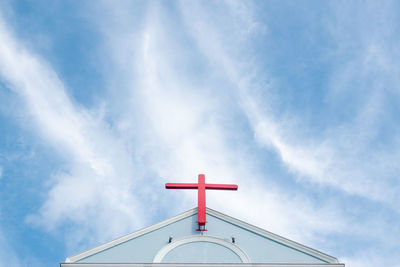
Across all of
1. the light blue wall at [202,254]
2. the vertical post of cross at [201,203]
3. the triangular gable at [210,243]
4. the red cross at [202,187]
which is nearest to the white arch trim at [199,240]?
the triangular gable at [210,243]

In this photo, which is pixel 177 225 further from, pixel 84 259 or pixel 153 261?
pixel 84 259

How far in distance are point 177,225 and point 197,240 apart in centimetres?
105

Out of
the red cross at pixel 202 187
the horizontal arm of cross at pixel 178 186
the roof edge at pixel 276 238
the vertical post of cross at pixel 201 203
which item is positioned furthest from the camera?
the horizontal arm of cross at pixel 178 186

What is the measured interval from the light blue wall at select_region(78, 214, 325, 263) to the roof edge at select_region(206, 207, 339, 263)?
0.12m

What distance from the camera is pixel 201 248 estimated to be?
1573cm

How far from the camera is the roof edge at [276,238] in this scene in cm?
1533

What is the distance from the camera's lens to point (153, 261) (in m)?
15.2

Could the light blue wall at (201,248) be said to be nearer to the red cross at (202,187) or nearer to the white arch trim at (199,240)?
the white arch trim at (199,240)

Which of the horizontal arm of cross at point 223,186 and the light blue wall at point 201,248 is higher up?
the horizontal arm of cross at point 223,186

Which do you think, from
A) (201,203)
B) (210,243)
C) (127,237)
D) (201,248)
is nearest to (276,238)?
(210,243)

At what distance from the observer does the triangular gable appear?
15391 mm

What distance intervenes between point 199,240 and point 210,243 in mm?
411

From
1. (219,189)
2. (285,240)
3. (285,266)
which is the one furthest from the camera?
(219,189)

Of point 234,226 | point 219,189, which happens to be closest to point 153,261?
point 234,226
